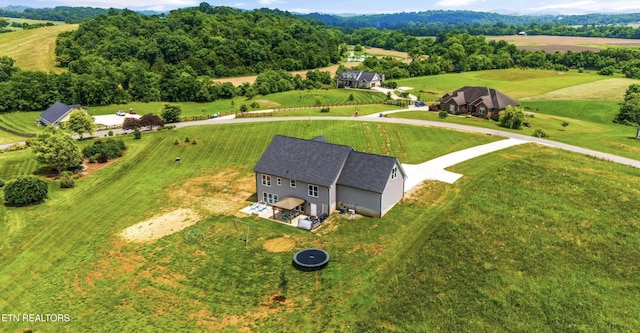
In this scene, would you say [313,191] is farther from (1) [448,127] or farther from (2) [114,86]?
(2) [114,86]

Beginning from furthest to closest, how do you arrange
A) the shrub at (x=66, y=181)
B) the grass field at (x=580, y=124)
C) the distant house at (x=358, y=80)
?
the distant house at (x=358, y=80), the grass field at (x=580, y=124), the shrub at (x=66, y=181)

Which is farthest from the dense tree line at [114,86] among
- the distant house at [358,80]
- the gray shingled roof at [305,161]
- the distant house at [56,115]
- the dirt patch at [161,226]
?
the dirt patch at [161,226]

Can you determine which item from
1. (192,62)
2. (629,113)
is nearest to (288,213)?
(629,113)

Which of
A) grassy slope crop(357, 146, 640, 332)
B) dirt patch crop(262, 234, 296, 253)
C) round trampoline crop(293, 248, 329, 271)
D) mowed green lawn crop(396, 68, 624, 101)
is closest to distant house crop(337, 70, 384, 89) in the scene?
mowed green lawn crop(396, 68, 624, 101)

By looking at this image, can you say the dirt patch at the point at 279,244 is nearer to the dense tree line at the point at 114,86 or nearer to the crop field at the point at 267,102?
the crop field at the point at 267,102

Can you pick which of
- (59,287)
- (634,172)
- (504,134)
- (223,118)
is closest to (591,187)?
(634,172)

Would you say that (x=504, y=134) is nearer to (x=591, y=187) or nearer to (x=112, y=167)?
(x=591, y=187)
